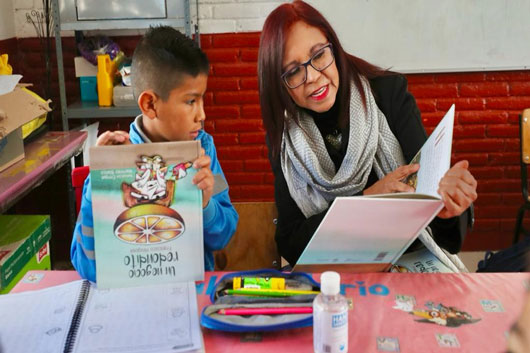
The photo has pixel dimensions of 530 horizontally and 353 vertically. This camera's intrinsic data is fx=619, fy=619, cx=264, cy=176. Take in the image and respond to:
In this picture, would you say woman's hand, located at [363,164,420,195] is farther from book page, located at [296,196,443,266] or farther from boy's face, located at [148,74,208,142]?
boy's face, located at [148,74,208,142]

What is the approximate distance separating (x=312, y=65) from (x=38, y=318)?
103cm

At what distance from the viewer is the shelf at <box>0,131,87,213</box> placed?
2.05 metres

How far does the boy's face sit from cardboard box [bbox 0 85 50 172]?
2.82ft

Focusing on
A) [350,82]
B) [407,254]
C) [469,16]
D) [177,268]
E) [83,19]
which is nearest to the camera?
[177,268]

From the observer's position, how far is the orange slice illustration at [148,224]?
1.33 meters

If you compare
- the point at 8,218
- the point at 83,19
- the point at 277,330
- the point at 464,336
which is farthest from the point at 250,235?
the point at 83,19

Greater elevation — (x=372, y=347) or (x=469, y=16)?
(x=469, y=16)

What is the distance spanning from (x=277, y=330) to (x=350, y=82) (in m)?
0.98

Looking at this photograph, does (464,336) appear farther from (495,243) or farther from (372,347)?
→ (495,243)

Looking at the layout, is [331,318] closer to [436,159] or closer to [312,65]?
[436,159]

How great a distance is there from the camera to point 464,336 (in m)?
1.16

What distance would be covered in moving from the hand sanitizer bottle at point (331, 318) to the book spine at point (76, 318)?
0.45 m

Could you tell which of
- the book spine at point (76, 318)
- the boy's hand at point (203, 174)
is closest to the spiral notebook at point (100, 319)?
the book spine at point (76, 318)

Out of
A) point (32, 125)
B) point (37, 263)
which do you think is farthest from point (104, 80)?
point (37, 263)
